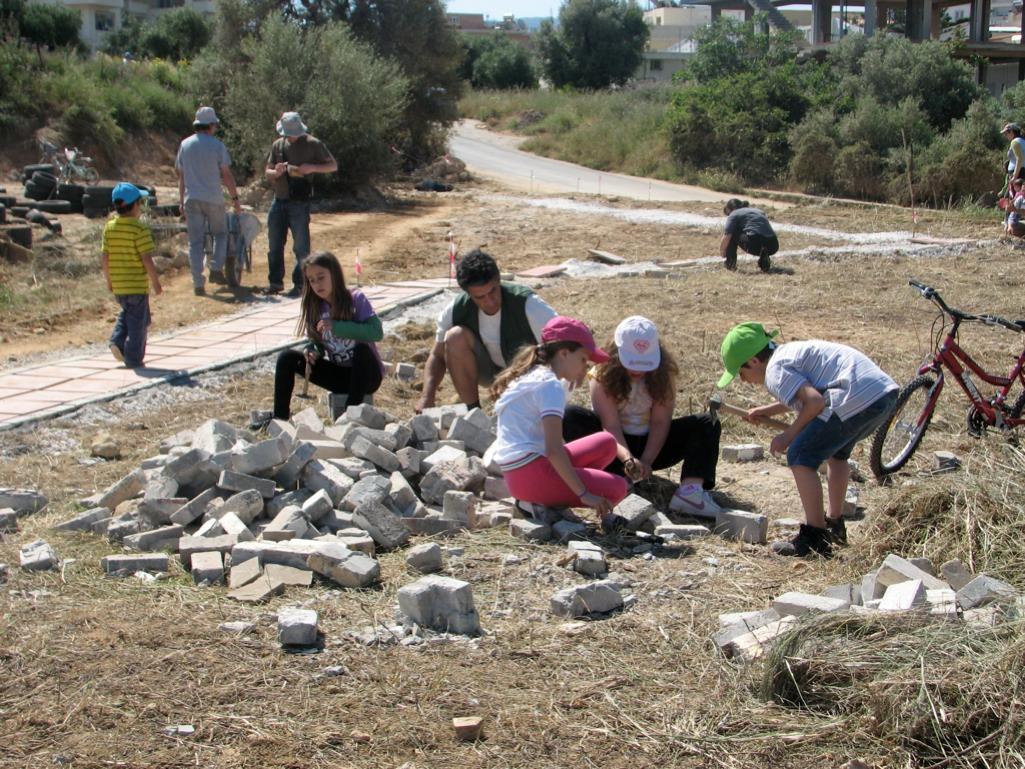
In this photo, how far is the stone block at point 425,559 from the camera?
4.50 meters

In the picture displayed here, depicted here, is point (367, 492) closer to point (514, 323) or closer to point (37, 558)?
point (37, 558)

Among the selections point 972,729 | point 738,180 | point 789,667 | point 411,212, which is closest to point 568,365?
point 789,667

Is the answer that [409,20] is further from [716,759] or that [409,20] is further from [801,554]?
[716,759]

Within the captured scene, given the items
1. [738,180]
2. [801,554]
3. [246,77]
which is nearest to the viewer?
[801,554]

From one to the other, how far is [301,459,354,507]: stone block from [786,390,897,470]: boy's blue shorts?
1.96 meters

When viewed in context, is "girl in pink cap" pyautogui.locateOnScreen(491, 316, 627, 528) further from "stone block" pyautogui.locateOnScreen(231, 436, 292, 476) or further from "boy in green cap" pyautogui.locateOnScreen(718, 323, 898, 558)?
"stone block" pyautogui.locateOnScreen(231, 436, 292, 476)

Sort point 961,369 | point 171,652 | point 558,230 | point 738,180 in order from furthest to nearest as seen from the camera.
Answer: point 738,180
point 558,230
point 961,369
point 171,652

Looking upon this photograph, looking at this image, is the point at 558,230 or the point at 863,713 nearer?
the point at 863,713

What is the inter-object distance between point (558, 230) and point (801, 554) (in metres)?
11.0

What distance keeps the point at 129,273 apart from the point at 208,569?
13.2 feet

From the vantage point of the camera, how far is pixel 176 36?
4938cm

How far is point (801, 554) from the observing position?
187 inches

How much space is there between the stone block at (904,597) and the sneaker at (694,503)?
62.5 inches

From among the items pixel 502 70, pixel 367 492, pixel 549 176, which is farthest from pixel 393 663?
pixel 502 70
